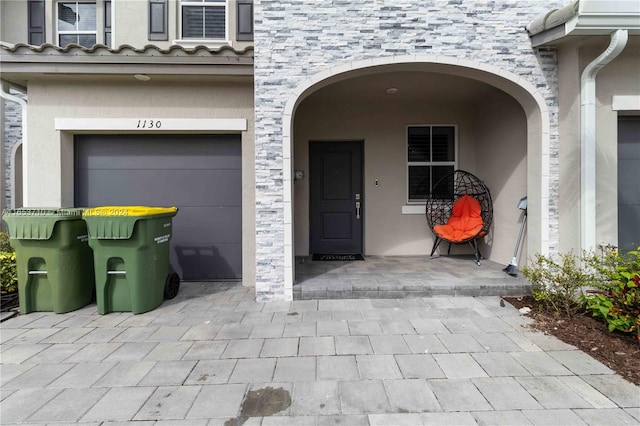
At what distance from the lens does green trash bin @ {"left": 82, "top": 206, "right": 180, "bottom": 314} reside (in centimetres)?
334

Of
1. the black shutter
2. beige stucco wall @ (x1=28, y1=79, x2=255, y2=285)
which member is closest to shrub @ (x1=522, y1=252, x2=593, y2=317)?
beige stucco wall @ (x1=28, y1=79, x2=255, y2=285)

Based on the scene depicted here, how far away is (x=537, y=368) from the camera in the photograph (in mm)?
2377

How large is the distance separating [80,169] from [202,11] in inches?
140

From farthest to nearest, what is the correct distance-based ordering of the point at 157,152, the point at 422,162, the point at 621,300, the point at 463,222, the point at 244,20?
the point at 422,162, the point at 244,20, the point at 463,222, the point at 157,152, the point at 621,300

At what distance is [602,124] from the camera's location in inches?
142

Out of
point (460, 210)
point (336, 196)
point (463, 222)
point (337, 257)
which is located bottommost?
point (337, 257)

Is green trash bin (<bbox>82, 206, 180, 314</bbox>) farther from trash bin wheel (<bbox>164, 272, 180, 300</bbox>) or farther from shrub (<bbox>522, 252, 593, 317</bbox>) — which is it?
shrub (<bbox>522, 252, 593, 317</bbox>)

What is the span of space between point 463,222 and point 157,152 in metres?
4.95

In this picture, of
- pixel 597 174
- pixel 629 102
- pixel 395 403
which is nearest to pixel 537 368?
pixel 395 403

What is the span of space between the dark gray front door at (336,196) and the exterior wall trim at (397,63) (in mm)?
2069

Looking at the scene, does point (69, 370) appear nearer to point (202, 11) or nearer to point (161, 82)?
point (161, 82)

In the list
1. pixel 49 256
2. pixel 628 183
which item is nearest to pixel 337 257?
pixel 49 256

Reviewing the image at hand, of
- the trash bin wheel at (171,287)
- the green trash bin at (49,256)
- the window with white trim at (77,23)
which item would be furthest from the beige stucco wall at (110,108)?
the window with white trim at (77,23)

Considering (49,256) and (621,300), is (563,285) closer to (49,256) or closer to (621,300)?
(621,300)
